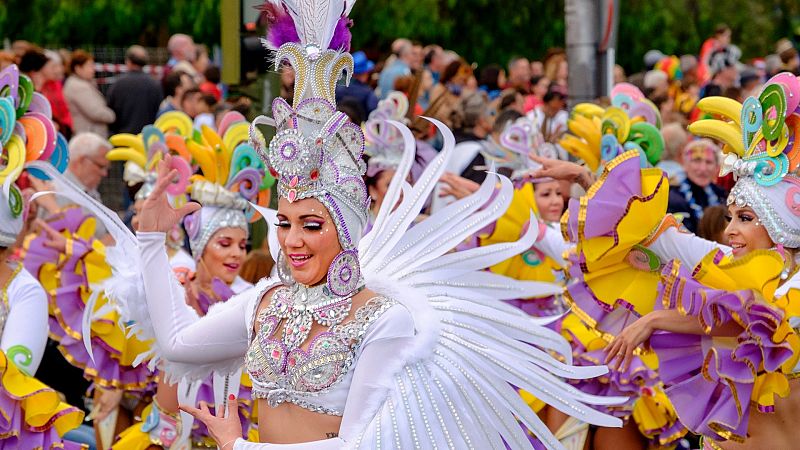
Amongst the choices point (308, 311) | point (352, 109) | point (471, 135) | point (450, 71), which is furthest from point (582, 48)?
point (308, 311)

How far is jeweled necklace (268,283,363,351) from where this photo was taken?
4.46 metres

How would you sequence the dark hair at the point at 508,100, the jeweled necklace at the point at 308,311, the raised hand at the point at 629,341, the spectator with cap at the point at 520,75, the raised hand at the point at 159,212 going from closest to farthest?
1. the jeweled necklace at the point at 308,311
2. the raised hand at the point at 159,212
3. the raised hand at the point at 629,341
4. the dark hair at the point at 508,100
5. the spectator with cap at the point at 520,75

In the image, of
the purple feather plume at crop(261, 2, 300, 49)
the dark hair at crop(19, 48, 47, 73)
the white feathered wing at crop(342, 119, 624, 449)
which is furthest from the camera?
the dark hair at crop(19, 48, 47, 73)

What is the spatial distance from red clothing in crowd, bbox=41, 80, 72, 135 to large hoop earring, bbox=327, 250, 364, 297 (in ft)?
27.0

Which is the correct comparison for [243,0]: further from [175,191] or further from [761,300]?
[761,300]

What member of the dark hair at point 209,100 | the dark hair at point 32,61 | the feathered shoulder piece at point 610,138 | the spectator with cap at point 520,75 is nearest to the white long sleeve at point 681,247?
the feathered shoulder piece at point 610,138

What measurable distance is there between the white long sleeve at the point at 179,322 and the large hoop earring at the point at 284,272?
31 cm

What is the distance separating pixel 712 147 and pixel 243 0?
12.1 ft

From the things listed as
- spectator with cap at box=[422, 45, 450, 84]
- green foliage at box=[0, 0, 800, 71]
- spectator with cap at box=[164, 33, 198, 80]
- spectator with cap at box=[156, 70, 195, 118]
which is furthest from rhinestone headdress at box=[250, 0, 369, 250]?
green foliage at box=[0, 0, 800, 71]

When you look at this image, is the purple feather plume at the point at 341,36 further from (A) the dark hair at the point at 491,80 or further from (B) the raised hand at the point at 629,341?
(A) the dark hair at the point at 491,80

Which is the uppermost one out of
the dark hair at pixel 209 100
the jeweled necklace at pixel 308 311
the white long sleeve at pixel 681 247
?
the jeweled necklace at pixel 308 311

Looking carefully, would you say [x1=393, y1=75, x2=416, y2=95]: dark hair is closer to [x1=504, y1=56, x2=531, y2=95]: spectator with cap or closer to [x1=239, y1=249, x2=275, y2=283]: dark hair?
[x1=504, y1=56, x2=531, y2=95]: spectator with cap

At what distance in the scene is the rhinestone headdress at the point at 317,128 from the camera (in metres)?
4.45

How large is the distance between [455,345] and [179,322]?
3.38ft
